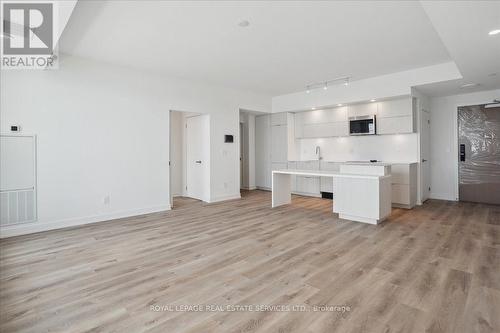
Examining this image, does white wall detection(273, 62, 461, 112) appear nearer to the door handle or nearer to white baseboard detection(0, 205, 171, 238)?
the door handle

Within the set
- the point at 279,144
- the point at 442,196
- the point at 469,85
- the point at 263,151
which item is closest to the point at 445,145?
the point at 442,196

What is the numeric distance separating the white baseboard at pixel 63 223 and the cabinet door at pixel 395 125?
5.16 meters

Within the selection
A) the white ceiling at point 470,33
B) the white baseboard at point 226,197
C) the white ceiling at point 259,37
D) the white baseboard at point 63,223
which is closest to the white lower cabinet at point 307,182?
the white baseboard at point 226,197

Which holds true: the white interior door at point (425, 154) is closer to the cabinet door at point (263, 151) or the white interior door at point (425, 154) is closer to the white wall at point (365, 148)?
the white wall at point (365, 148)

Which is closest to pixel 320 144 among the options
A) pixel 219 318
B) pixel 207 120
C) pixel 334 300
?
pixel 207 120

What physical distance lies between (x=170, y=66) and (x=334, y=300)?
14.9 feet

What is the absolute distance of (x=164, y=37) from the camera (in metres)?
3.70

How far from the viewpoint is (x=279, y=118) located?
7750 millimetres

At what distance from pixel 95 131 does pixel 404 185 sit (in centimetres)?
600

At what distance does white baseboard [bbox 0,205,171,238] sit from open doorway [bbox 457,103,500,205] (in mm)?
6876

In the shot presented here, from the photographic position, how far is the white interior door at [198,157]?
6.38m

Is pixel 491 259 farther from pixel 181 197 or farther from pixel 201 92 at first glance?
pixel 181 197

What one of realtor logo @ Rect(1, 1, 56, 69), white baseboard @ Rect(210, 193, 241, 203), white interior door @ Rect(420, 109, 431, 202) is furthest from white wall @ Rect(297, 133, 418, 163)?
realtor logo @ Rect(1, 1, 56, 69)

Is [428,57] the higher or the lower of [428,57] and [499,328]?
the higher
